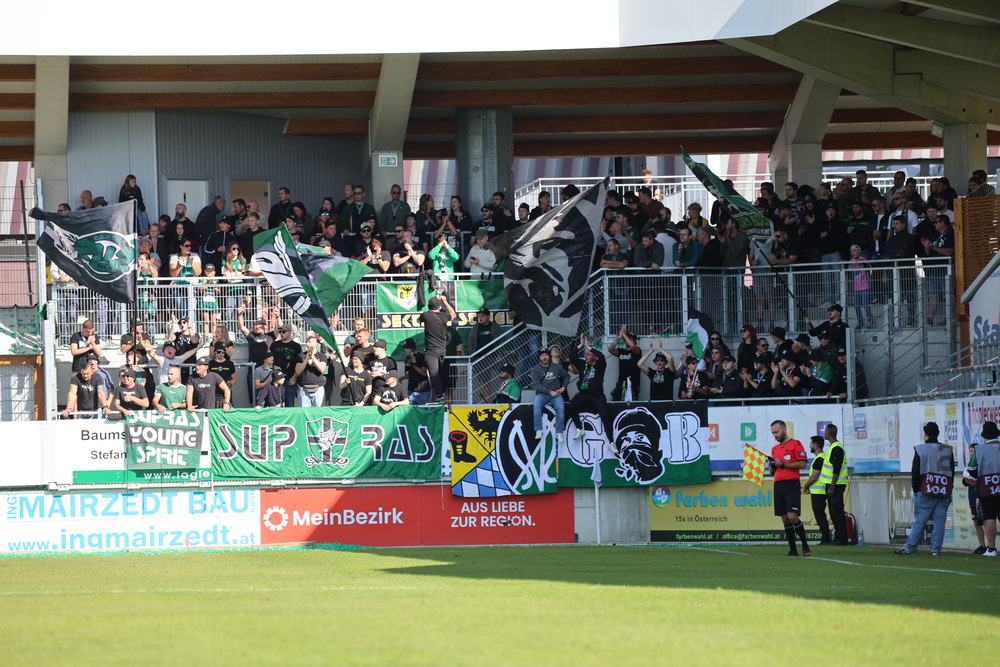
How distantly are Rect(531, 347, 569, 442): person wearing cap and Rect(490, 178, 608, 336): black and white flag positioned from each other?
1.44 meters

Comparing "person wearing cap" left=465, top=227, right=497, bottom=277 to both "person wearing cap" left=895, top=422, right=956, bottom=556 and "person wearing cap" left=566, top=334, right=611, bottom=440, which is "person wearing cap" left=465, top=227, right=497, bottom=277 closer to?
"person wearing cap" left=566, top=334, right=611, bottom=440

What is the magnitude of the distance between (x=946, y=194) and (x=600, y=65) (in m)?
8.47

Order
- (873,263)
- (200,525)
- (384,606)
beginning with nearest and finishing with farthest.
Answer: (384,606)
(200,525)
(873,263)

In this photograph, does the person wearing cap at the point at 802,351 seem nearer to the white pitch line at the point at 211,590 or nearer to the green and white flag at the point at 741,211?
the green and white flag at the point at 741,211

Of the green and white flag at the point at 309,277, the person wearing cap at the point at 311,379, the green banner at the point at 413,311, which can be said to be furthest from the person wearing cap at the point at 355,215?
the person wearing cap at the point at 311,379

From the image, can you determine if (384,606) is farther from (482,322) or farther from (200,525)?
(482,322)

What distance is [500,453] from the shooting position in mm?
22578

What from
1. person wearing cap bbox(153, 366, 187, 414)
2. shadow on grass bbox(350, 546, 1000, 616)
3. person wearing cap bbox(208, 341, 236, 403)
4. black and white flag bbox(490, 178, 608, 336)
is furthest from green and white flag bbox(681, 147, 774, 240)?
person wearing cap bbox(153, 366, 187, 414)

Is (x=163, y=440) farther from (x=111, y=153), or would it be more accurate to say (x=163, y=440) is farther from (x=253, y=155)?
(x=253, y=155)

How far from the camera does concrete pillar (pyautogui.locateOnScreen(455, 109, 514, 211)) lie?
29.5m

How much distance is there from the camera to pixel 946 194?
24.5m

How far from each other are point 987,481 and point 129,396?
48.0ft

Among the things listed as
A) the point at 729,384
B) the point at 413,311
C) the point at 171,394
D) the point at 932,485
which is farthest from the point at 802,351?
the point at 171,394

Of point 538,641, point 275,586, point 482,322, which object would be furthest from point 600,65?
point 538,641
